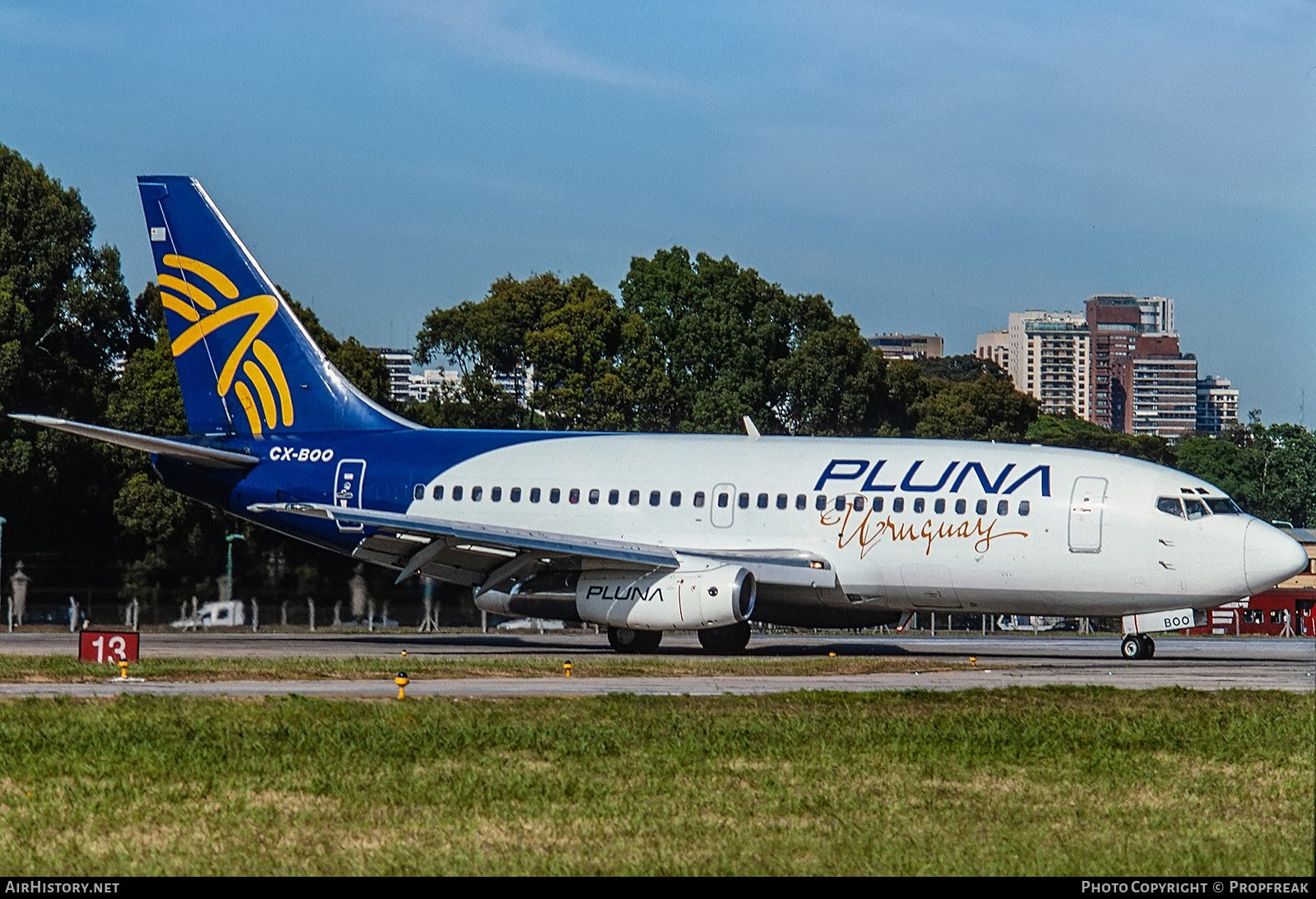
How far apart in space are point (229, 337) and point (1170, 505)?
2041 cm

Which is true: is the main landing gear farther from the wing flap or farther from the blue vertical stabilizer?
the blue vertical stabilizer

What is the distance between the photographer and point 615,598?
32750mm

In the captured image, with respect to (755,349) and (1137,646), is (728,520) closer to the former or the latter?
(1137,646)

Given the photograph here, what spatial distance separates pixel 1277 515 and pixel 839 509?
334 feet

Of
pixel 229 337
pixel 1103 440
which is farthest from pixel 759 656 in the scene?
pixel 1103 440

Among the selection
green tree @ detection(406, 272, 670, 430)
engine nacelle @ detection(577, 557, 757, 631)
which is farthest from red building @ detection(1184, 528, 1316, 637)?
engine nacelle @ detection(577, 557, 757, 631)

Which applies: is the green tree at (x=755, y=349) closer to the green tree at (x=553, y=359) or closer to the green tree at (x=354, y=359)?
the green tree at (x=553, y=359)

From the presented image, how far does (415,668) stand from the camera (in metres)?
26.9

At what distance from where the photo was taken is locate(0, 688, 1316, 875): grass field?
40.7 ft

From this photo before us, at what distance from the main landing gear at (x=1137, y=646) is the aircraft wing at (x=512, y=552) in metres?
5.58

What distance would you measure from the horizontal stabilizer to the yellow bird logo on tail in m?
1.26

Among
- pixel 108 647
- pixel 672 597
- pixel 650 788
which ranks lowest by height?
pixel 650 788

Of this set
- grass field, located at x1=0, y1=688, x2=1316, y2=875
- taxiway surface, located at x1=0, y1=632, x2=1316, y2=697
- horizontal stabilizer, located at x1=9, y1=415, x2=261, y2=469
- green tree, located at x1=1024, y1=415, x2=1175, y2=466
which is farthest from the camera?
green tree, located at x1=1024, y1=415, x2=1175, y2=466

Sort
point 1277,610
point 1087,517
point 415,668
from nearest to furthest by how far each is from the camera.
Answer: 1. point 415,668
2. point 1087,517
3. point 1277,610
